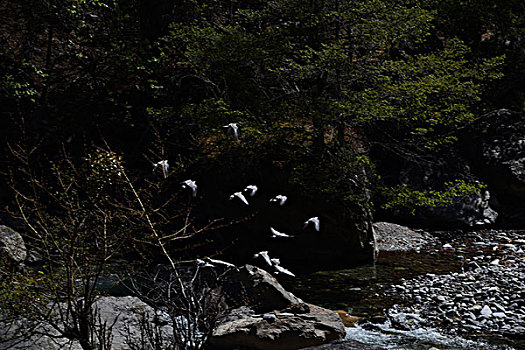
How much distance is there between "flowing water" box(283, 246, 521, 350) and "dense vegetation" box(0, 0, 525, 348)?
1.38 meters

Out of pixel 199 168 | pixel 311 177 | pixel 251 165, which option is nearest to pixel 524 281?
pixel 311 177

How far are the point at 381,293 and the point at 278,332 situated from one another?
2860 millimetres

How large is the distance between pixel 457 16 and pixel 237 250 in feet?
34.6

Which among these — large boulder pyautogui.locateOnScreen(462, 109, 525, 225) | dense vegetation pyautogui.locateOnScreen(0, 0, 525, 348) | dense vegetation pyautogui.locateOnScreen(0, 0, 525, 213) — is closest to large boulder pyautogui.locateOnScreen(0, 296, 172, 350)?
dense vegetation pyautogui.locateOnScreen(0, 0, 525, 348)

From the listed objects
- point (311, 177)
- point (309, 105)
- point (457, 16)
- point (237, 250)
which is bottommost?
point (237, 250)

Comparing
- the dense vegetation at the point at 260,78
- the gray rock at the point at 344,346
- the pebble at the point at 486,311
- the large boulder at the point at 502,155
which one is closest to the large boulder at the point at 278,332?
the gray rock at the point at 344,346

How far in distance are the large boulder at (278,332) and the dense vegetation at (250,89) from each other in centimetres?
202

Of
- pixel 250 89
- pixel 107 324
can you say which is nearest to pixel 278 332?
pixel 107 324

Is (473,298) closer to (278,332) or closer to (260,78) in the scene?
(278,332)

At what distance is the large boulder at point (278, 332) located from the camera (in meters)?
5.89

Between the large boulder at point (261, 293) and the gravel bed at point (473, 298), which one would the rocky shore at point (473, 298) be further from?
the large boulder at point (261, 293)

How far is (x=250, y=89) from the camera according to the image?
422 inches

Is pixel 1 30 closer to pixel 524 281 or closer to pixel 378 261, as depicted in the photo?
pixel 378 261

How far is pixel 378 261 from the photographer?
10.0 meters
